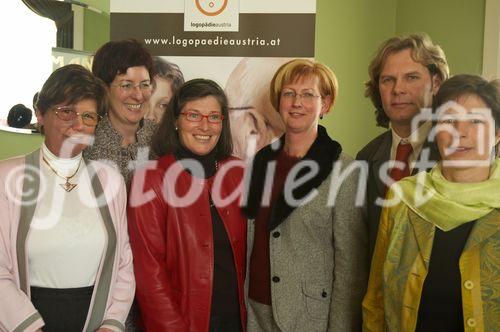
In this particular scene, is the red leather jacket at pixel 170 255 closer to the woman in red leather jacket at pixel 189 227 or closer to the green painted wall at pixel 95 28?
the woman in red leather jacket at pixel 189 227

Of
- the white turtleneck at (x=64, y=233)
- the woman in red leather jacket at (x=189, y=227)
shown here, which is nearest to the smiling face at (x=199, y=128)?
the woman in red leather jacket at (x=189, y=227)

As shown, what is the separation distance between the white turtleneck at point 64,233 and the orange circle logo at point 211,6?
1.09 m

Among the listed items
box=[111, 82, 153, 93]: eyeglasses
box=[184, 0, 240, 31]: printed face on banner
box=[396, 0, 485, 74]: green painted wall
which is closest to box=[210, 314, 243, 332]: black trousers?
box=[111, 82, 153, 93]: eyeglasses

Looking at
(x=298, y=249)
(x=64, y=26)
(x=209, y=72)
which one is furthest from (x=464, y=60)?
(x=64, y=26)

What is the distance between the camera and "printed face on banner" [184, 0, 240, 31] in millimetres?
2414

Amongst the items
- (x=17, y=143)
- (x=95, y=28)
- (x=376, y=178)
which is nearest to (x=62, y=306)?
(x=376, y=178)

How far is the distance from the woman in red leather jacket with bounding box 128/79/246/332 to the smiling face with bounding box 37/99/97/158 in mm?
264

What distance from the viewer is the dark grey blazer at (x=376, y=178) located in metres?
1.73

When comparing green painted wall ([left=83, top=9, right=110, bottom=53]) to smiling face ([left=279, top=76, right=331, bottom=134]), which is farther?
green painted wall ([left=83, top=9, right=110, bottom=53])

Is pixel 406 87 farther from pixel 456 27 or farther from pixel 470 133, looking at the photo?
pixel 456 27

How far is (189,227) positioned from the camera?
69.6 inches

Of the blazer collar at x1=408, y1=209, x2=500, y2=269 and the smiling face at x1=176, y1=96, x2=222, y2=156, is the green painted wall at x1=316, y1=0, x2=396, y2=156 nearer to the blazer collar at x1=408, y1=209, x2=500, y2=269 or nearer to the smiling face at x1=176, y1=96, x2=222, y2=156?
the smiling face at x1=176, y1=96, x2=222, y2=156

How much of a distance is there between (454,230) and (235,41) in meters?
1.46

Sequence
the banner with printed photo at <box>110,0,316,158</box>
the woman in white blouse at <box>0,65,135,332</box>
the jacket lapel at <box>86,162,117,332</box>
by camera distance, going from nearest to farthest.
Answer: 1. the woman in white blouse at <box>0,65,135,332</box>
2. the jacket lapel at <box>86,162,117,332</box>
3. the banner with printed photo at <box>110,0,316,158</box>
